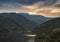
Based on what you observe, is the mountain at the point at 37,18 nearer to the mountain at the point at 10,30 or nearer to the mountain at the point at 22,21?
the mountain at the point at 22,21

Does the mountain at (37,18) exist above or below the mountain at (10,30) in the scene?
above

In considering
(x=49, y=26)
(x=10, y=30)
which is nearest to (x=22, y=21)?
(x=10, y=30)

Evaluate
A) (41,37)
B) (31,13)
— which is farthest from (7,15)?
(41,37)

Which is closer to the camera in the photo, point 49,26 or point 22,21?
point 49,26

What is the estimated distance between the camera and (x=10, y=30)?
9.05m

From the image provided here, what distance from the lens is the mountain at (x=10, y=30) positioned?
9.01 meters

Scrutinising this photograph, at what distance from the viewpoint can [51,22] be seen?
896 cm

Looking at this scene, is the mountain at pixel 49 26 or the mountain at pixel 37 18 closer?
the mountain at pixel 49 26

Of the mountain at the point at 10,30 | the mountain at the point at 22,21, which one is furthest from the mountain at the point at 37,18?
the mountain at the point at 10,30

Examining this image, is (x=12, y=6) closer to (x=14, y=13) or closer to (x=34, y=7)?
(x=14, y=13)

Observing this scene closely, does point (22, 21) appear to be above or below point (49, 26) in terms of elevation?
above

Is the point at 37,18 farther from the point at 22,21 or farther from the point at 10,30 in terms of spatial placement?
the point at 10,30

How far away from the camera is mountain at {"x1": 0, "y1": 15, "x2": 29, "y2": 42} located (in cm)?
901

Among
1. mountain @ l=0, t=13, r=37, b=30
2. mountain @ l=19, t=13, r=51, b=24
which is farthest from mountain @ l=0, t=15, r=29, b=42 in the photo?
mountain @ l=19, t=13, r=51, b=24
